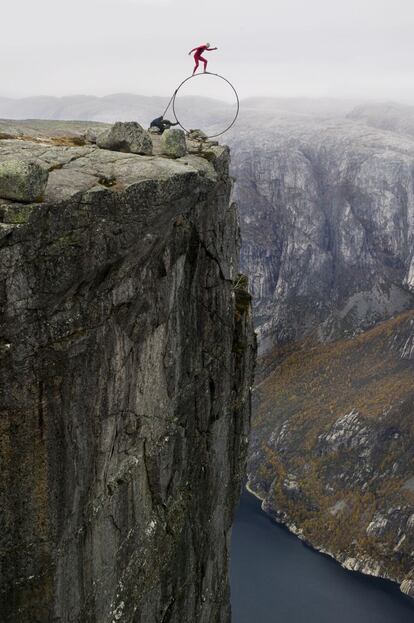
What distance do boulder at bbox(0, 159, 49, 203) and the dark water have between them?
2621 inches

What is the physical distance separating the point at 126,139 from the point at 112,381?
22.4 feet

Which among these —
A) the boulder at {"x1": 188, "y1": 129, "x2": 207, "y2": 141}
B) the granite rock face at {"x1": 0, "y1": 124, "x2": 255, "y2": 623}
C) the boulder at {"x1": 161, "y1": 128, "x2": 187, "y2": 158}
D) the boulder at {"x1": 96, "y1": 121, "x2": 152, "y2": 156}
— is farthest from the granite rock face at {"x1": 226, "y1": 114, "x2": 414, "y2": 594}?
the boulder at {"x1": 96, "y1": 121, "x2": 152, "y2": 156}

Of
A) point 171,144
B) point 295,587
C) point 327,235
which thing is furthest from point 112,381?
point 327,235

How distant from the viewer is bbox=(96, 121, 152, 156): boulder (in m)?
17.5

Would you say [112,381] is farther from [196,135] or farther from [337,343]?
[337,343]

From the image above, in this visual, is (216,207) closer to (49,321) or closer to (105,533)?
(49,321)

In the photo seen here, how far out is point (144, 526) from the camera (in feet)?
60.0

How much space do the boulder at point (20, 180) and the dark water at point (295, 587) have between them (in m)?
66.6

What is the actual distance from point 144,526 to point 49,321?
→ 7809 mm

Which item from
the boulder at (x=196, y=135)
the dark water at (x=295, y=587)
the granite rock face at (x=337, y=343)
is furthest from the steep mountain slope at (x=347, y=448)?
the boulder at (x=196, y=135)

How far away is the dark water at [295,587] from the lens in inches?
2901

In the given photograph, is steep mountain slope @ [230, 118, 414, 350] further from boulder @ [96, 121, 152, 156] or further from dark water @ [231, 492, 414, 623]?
boulder @ [96, 121, 152, 156]

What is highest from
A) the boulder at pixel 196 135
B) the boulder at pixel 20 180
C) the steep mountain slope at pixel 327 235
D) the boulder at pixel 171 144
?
the boulder at pixel 196 135

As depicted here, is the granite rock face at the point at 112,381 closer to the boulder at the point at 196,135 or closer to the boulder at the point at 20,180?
the boulder at the point at 20,180
